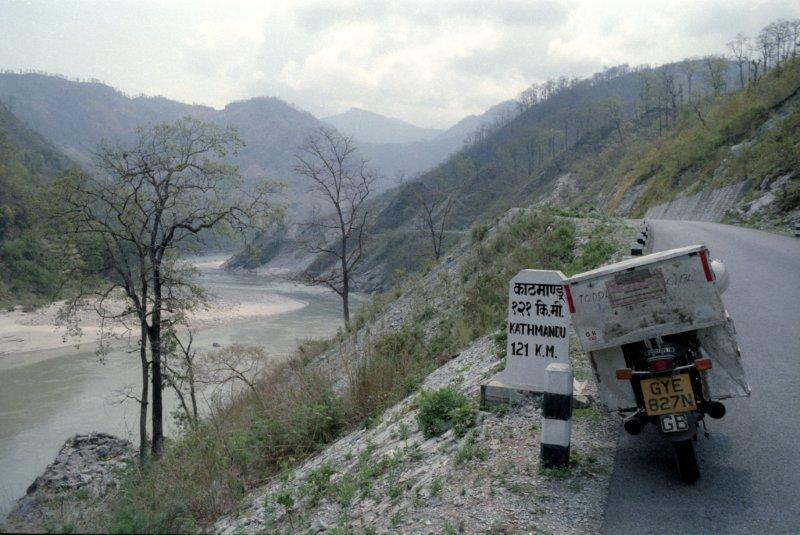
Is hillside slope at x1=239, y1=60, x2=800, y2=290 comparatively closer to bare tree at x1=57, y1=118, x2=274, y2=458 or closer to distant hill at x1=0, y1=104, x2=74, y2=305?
bare tree at x1=57, y1=118, x2=274, y2=458

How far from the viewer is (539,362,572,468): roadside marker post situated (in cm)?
485

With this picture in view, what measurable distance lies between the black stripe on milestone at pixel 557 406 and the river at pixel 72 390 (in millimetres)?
8067

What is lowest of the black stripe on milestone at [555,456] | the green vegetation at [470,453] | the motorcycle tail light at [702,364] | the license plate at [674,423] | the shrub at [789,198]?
Result: the green vegetation at [470,453]

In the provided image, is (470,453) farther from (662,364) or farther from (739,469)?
(739,469)

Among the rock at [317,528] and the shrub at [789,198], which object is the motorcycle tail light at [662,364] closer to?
the rock at [317,528]

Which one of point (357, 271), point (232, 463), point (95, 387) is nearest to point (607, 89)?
point (357, 271)

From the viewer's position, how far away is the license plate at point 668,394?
471 cm

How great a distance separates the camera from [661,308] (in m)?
4.88

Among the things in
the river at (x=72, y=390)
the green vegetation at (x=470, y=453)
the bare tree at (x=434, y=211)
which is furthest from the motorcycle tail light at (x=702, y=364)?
the bare tree at (x=434, y=211)

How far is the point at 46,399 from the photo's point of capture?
29.5 meters

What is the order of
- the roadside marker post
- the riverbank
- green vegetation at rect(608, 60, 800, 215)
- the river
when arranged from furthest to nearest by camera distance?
the riverbank < green vegetation at rect(608, 60, 800, 215) < the river < the roadside marker post

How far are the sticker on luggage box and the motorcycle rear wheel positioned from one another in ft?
3.82

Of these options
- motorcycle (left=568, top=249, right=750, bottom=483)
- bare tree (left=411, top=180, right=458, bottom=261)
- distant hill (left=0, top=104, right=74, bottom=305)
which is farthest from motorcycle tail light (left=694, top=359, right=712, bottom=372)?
distant hill (left=0, top=104, right=74, bottom=305)

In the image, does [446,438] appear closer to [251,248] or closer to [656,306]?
[656,306]
